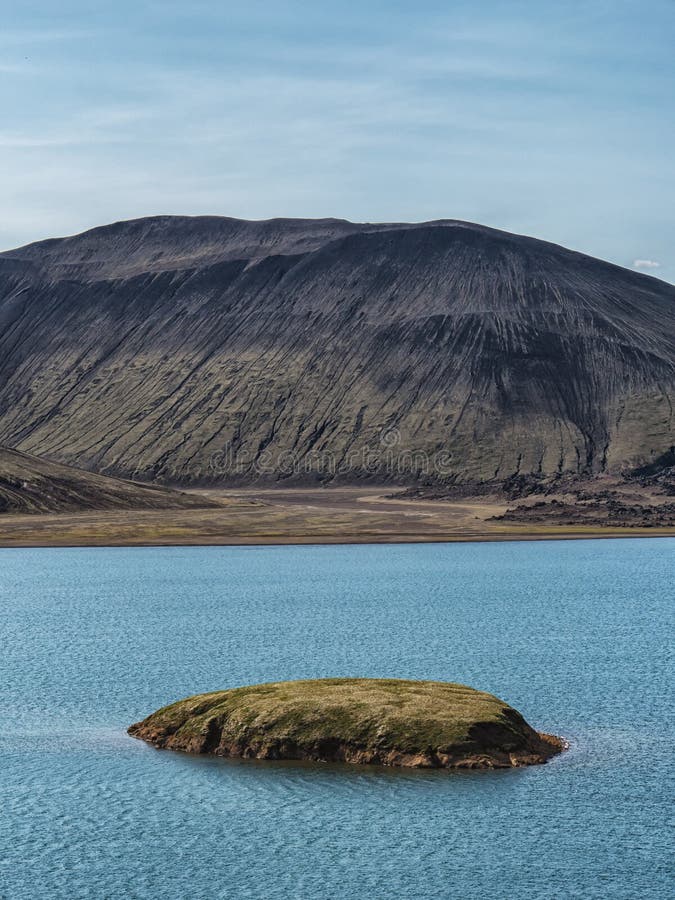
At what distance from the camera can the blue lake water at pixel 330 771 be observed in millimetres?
30141

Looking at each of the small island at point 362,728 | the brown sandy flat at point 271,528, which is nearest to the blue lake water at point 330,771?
the small island at point 362,728

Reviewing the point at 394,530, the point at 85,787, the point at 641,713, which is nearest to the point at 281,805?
the point at 85,787

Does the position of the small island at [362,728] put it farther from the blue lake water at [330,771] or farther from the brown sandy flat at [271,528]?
the brown sandy flat at [271,528]

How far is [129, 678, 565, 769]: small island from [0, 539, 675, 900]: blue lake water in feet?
2.37

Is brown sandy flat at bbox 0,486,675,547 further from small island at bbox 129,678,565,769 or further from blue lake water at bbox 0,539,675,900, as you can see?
small island at bbox 129,678,565,769

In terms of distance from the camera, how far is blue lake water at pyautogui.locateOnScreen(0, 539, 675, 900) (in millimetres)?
30141

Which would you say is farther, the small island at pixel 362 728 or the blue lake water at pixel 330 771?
the small island at pixel 362 728

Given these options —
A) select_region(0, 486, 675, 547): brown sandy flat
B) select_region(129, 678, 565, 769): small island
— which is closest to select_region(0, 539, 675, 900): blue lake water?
select_region(129, 678, 565, 769): small island

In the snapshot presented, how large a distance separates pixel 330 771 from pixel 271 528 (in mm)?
129360

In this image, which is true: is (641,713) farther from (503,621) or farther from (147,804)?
(503,621)

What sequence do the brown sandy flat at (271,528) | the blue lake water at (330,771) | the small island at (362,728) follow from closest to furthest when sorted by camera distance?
the blue lake water at (330,771) < the small island at (362,728) < the brown sandy flat at (271,528)

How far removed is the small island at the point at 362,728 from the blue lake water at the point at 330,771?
0.72 m

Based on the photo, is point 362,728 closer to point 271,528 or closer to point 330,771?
point 330,771

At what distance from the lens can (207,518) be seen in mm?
176625
